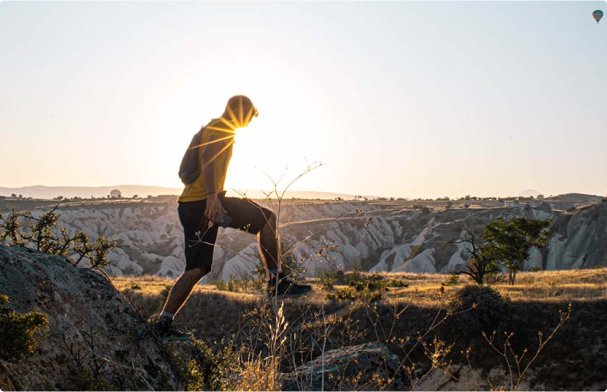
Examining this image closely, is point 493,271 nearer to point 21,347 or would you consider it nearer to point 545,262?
point 545,262

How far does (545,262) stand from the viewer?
53.2 meters

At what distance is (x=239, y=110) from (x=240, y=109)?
0.02 m

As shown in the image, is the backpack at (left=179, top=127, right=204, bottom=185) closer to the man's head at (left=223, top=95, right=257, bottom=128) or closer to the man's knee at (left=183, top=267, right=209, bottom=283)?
the man's head at (left=223, top=95, right=257, bottom=128)

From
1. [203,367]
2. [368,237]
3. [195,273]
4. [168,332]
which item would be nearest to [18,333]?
[168,332]

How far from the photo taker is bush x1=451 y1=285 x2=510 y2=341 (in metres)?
16.4

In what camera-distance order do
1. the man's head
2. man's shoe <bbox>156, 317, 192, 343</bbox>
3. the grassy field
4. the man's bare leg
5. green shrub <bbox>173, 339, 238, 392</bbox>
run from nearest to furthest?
green shrub <bbox>173, 339, 238, 392</bbox> < man's shoe <bbox>156, 317, 192, 343</bbox> < the man's bare leg < the man's head < the grassy field

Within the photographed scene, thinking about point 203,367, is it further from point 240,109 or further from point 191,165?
point 240,109

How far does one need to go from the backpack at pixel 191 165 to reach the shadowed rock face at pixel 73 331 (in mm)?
1537

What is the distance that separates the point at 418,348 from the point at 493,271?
624 inches

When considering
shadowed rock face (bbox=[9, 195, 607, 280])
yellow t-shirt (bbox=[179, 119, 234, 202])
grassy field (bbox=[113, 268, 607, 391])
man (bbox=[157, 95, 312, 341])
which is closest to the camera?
man (bbox=[157, 95, 312, 341])

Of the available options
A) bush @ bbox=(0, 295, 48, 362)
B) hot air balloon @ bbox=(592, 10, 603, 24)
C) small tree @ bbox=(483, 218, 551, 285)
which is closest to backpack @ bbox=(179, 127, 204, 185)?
bush @ bbox=(0, 295, 48, 362)

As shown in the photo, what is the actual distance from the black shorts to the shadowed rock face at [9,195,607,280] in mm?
40839

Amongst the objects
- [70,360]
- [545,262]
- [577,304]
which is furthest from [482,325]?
[545,262]

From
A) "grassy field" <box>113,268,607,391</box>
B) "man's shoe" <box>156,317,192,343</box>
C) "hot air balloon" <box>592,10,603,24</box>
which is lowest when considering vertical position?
"grassy field" <box>113,268,607,391</box>
